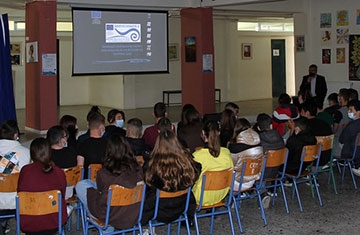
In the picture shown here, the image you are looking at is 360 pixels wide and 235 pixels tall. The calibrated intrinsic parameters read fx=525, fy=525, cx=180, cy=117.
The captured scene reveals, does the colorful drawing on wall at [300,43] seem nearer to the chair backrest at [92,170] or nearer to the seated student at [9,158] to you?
the chair backrest at [92,170]

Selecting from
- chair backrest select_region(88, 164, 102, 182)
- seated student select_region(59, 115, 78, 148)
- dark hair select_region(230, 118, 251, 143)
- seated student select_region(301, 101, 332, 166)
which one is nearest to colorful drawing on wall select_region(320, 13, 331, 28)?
seated student select_region(301, 101, 332, 166)

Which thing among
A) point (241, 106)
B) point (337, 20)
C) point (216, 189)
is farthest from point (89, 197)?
point (241, 106)

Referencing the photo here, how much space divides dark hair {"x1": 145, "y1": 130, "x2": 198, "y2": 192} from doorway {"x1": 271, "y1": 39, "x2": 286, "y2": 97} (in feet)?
47.3

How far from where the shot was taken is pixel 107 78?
16062 millimetres

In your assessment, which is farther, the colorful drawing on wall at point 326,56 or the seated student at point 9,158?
the colorful drawing on wall at point 326,56

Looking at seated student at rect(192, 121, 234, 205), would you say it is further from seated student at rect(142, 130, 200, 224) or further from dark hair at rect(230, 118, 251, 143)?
dark hair at rect(230, 118, 251, 143)

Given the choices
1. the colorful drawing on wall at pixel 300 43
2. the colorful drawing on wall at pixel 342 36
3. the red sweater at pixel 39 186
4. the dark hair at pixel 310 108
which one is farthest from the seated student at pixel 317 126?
the colorful drawing on wall at pixel 300 43

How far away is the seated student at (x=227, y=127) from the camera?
240 inches

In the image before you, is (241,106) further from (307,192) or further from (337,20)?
(307,192)

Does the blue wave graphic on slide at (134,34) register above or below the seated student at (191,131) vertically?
above

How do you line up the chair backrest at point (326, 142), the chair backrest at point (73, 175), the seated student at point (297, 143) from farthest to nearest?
the chair backrest at point (326, 142) < the seated student at point (297, 143) < the chair backrest at point (73, 175)

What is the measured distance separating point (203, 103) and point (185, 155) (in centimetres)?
751

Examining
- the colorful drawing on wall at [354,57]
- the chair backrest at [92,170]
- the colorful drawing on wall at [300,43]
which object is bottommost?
the chair backrest at [92,170]

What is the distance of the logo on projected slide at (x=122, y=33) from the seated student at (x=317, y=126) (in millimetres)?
5311
